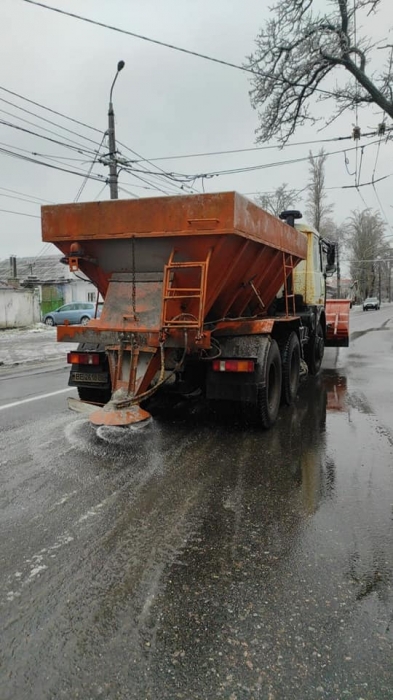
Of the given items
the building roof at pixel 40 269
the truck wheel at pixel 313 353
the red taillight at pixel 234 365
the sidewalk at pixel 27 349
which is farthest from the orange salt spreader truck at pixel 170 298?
the building roof at pixel 40 269

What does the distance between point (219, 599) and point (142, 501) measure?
1.37 meters

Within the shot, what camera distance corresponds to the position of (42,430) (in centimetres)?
595

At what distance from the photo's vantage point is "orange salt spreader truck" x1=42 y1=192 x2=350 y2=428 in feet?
17.2

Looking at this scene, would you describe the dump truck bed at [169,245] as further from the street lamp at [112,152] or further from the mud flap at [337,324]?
the street lamp at [112,152]

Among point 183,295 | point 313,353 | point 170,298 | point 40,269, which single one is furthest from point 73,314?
point 170,298

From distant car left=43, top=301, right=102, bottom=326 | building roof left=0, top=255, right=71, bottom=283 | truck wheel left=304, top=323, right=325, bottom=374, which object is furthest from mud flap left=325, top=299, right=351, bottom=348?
building roof left=0, top=255, right=71, bottom=283

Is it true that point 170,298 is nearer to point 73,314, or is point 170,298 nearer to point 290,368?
point 290,368

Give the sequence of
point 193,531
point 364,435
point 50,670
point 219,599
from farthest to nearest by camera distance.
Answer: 1. point 364,435
2. point 193,531
3. point 219,599
4. point 50,670

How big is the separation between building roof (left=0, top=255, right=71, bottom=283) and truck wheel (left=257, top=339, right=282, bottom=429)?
1385 inches

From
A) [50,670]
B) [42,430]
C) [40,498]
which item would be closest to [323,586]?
[50,670]

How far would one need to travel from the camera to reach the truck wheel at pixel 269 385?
226 inches

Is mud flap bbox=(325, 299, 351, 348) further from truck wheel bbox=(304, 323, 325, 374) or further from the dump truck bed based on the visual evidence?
the dump truck bed

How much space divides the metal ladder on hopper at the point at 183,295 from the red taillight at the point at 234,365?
2.02 feet

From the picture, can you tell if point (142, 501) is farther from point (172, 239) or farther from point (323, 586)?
point (172, 239)
